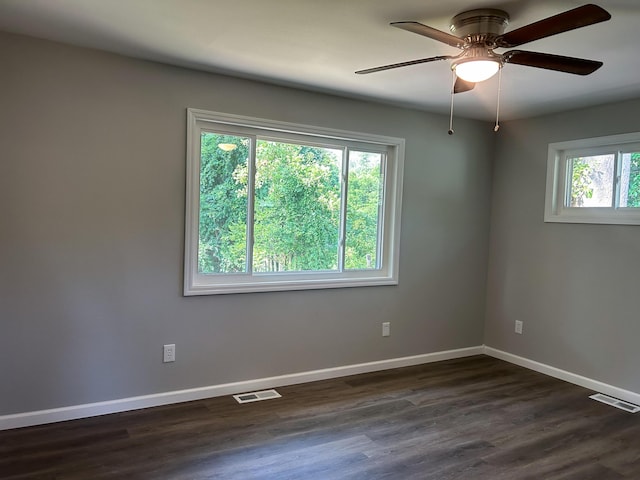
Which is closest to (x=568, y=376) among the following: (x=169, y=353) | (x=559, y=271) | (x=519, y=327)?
(x=519, y=327)

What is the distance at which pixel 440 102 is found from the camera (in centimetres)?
387

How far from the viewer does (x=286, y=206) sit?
12.0 feet

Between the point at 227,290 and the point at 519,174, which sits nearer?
the point at 227,290

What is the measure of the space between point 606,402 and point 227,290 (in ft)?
9.92

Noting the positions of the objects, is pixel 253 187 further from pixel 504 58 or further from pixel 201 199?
pixel 504 58

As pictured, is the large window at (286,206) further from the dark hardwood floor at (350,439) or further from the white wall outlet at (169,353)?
the dark hardwood floor at (350,439)

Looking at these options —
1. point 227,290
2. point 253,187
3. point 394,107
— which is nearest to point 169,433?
point 227,290

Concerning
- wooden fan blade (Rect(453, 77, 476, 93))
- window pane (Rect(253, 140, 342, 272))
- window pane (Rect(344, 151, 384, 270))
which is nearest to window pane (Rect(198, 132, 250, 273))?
window pane (Rect(253, 140, 342, 272))

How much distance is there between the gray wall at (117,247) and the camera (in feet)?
8.86

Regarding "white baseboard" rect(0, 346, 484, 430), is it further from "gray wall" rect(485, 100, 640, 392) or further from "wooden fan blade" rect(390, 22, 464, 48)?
"wooden fan blade" rect(390, 22, 464, 48)

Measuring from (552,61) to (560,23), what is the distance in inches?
15.9

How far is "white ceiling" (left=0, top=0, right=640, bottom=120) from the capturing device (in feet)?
7.00

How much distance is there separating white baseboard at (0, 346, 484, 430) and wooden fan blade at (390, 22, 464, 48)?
2676mm

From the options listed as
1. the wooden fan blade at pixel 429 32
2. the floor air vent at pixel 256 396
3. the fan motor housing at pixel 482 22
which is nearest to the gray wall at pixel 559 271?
the fan motor housing at pixel 482 22
